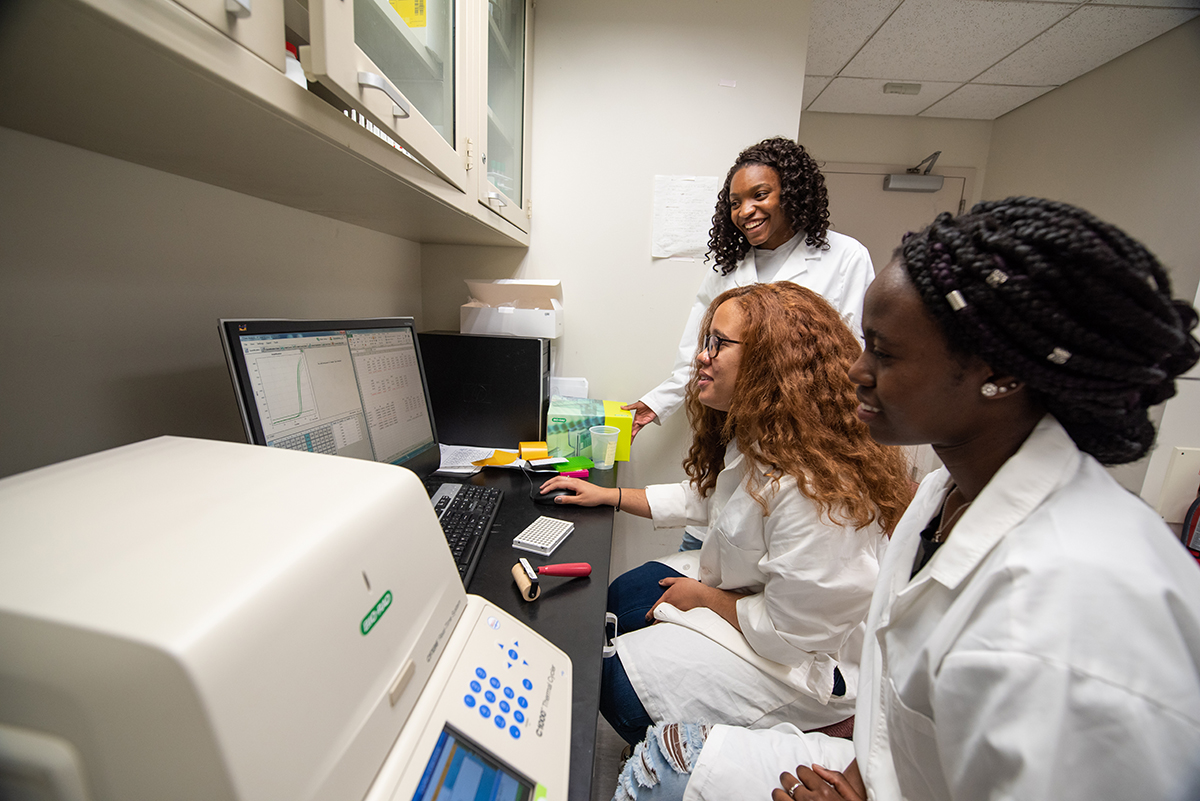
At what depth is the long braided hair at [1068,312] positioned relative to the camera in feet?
1.57

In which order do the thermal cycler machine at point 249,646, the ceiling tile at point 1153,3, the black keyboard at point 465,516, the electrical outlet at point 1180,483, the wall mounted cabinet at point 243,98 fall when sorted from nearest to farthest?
1. the thermal cycler machine at point 249,646
2. the wall mounted cabinet at point 243,98
3. the black keyboard at point 465,516
4. the ceiling tile at point 1153,3
5. the electrical outlet at point 1180,483

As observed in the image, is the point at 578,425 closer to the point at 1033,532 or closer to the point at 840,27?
the point at 1033,532

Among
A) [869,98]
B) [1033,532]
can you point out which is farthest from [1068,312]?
[869,98]

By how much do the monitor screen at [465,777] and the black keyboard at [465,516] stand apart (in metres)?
0.36

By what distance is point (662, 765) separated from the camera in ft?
2.54

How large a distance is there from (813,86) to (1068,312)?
282 cm

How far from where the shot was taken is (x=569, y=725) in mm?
529

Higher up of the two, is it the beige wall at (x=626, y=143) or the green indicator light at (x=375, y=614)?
the beige wall at (x=626, y=143)

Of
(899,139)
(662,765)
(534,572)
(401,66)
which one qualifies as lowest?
(662,765)

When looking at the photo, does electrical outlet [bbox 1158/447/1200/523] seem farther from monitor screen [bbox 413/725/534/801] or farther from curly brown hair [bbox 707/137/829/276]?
monitor screen [bbox 413/725/534/801]

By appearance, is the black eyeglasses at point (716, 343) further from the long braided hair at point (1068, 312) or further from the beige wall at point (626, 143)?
the beige wall at point (626, 143)

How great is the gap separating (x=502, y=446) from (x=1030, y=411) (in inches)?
50.3

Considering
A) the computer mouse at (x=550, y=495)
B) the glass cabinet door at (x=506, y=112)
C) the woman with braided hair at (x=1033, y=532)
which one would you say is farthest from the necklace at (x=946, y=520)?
the glass cabinet door at (x=506, y=112)

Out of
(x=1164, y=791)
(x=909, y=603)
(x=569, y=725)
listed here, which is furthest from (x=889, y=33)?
(x=569, y=725)
